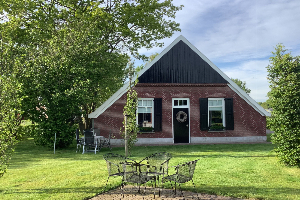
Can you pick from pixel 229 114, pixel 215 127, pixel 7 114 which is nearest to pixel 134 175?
pixel 7 114

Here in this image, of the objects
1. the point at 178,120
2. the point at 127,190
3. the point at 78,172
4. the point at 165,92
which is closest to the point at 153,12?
the point at 165,92

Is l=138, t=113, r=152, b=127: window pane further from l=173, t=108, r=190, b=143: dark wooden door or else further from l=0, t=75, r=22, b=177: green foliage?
l=0, t=75, r=22, b=177: green foliage

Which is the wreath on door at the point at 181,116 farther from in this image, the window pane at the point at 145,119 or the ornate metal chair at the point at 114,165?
the ornate metal chair at the point at 114,165

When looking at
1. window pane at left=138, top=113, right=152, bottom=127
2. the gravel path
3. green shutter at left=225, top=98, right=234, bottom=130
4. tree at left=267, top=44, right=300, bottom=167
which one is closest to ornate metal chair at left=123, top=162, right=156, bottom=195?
the gravel path

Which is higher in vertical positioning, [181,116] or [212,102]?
[212,102]

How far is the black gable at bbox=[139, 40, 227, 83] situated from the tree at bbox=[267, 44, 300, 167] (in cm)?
705

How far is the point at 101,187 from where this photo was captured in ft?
20.4

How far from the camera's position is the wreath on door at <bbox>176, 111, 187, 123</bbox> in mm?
15328

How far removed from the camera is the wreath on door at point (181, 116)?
15.3 meters

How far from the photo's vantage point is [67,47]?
14.0 metres

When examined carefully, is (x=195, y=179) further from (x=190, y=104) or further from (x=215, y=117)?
(x=215, y=117)

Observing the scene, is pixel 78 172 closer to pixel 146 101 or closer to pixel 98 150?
pixel 98 150

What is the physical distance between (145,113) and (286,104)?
8.60 m

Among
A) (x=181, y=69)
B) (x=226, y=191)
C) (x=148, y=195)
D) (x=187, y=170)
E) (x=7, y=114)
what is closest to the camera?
(x=187, y=170)
